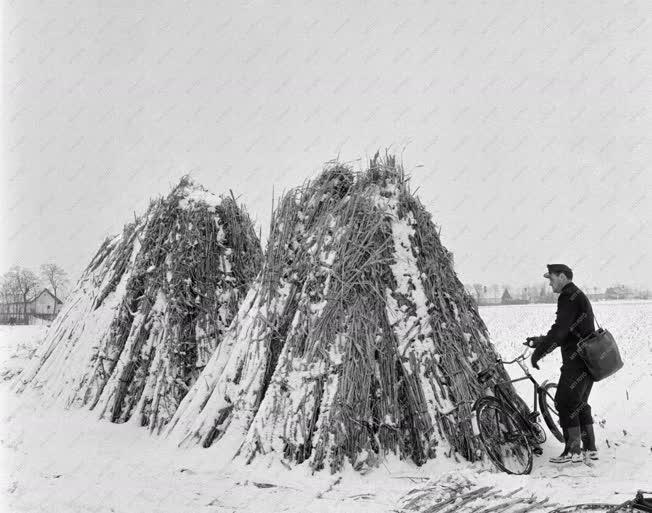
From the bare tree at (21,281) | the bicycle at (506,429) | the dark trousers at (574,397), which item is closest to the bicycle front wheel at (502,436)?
the bicycle at (506,429)

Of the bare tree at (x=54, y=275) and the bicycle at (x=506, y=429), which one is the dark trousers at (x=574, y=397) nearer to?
the bicycle at (x=506, y=429)

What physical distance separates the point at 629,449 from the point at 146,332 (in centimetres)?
601

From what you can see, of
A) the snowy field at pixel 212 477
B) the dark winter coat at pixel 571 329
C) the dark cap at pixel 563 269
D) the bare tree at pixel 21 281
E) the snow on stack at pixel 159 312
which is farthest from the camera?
the bare tree at pixel 21 281

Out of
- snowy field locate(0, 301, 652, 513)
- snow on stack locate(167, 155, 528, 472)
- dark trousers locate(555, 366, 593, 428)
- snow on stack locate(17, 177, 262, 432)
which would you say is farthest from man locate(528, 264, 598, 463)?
snow on stack locate(17, 177, 262, 432)

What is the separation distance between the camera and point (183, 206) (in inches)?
329

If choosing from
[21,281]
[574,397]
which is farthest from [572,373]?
[21,281]

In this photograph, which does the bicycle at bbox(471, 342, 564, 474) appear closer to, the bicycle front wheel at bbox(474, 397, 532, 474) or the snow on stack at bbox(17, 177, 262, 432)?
the bicycle front wheel at bbox(474, 397, 532, 474)

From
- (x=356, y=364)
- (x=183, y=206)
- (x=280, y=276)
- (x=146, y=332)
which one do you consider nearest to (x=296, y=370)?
(x=356, y=364)

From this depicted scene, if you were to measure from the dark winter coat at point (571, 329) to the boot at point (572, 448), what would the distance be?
0.60 m

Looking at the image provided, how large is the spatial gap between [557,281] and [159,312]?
5088mm

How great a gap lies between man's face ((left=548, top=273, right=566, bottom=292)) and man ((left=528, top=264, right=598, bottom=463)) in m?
0.06

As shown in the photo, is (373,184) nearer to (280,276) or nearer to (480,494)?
(280,276)

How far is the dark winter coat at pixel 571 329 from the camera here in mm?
5375

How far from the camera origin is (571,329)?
5414 millimetres
